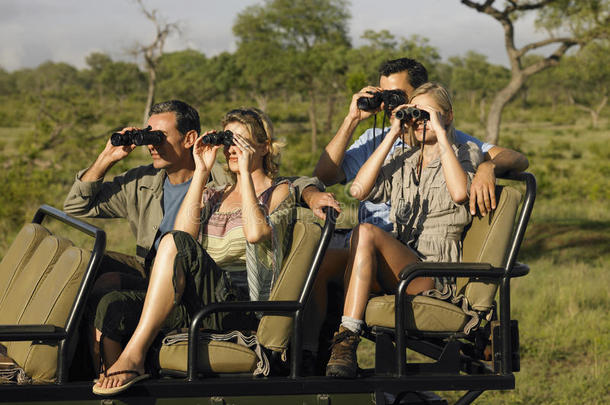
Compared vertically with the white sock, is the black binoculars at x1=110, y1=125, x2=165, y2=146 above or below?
above

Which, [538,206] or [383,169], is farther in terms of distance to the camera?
[538,206]

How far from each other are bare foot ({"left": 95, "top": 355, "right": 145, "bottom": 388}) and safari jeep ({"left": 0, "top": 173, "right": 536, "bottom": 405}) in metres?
0.06

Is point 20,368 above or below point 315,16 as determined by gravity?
below

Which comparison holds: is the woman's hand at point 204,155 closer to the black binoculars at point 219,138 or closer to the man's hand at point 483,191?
the black binoculars at point 219,138

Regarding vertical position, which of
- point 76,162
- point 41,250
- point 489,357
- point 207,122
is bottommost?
point 489,357

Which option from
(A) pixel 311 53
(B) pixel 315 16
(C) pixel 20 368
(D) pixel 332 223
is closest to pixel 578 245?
(D) pixel 332 223

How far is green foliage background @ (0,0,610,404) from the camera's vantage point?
595cm

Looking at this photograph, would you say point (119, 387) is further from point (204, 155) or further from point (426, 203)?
point (426, 203)

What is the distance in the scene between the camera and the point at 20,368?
279cm

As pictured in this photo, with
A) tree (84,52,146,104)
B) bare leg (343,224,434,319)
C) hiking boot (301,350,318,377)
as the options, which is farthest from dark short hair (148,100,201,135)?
tree (84,52,146,104)

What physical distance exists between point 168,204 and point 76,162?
474 inches

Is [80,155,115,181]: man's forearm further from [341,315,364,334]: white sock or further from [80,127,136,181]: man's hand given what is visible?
[341,315,364,334]: white sock

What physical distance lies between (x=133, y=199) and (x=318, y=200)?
A: 1115 millimetres

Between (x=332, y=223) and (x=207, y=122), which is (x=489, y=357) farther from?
(x=207, y=122)
